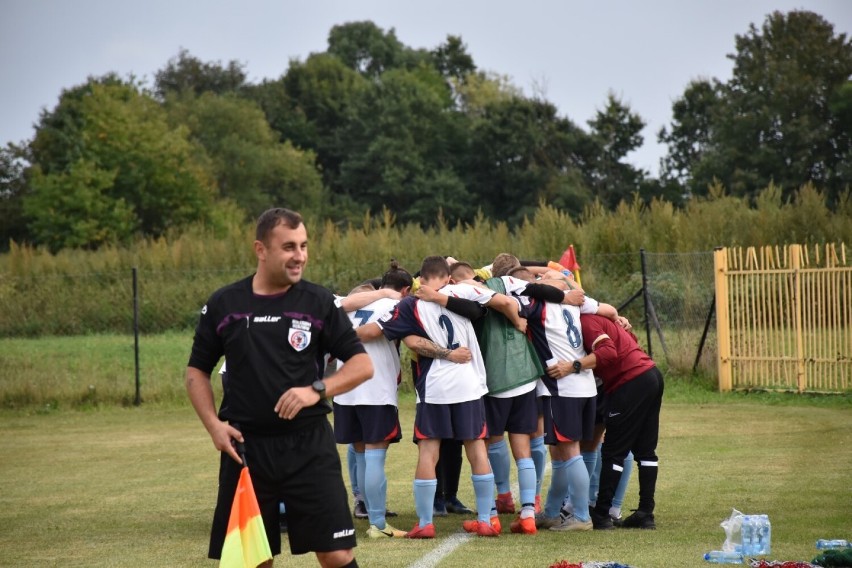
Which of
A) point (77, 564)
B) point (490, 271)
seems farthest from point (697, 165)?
point (77, 564)

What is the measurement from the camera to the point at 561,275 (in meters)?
10.1

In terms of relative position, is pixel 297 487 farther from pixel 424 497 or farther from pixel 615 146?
pixel 615 146

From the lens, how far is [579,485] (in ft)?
30.4

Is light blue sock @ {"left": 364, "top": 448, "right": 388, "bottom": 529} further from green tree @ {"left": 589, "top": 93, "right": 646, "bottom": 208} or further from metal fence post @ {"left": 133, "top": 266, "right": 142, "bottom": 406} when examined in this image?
green tree @ {"left": 589, "top": 93, "right": 646, "bottom": 208}

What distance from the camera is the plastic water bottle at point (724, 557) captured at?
7694 mm

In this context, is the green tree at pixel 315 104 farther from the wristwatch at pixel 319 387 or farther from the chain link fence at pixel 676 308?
the wristwatch at pixel 319 387

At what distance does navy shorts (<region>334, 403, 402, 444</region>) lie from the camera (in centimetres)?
953

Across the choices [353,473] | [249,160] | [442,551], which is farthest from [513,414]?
[249,160]

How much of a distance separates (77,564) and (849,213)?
21.2 meters

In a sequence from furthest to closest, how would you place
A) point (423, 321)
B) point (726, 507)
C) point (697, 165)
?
point (697, 165)
point (726, 507)
point (423, 321)

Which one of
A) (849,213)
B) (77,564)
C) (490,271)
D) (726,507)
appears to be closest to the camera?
(77,564)

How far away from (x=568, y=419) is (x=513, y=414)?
51 centimetres

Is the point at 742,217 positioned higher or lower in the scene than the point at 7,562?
higher

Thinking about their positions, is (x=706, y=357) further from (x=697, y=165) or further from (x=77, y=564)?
(x=697, y=165)
